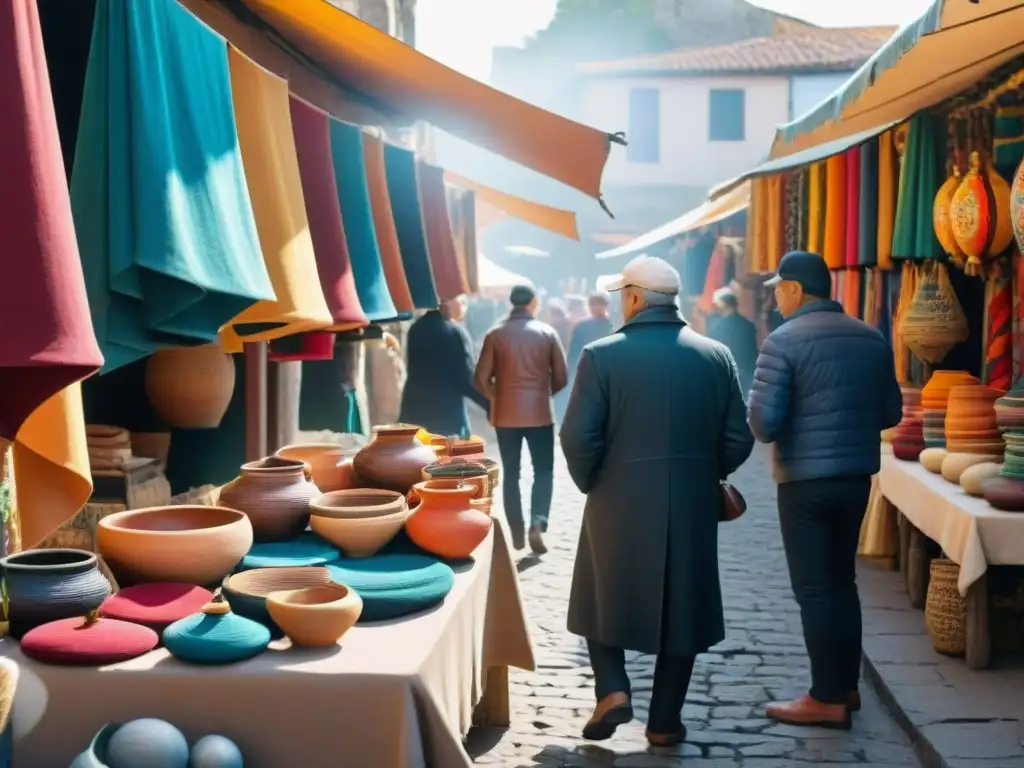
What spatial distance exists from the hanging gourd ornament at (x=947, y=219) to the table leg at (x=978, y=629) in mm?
1755

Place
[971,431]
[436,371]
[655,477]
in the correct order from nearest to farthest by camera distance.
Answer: [655,477], [971,431], [436,371]

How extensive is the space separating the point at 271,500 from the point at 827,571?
210 centimetres

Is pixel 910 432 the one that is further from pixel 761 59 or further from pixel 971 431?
pixel 761 59

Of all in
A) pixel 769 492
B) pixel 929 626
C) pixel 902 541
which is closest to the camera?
pixel 929 626

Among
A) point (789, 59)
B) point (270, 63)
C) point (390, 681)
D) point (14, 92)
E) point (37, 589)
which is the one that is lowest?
point (390, 681)

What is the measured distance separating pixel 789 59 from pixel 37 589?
31.8 m

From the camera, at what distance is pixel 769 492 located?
1078 cm

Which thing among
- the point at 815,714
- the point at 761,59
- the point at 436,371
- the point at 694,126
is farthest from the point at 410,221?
the point at 761,59

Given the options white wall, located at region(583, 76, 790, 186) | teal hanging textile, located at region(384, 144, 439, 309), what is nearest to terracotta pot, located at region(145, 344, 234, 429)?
teal hanging textile, located at region(384, 144, 439, 309)

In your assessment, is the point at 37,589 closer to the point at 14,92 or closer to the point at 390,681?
the point at 390,681

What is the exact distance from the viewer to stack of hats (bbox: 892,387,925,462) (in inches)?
244

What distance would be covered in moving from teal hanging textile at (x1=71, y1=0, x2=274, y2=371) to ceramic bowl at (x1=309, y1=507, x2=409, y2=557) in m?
0.73

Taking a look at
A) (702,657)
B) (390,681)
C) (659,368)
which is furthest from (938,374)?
(390,681)

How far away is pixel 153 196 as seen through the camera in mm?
2777
